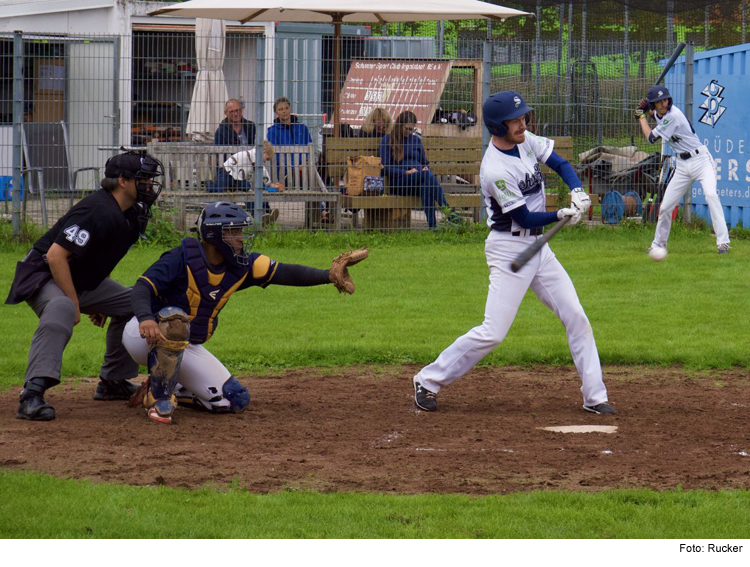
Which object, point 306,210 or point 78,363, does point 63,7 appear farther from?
point 78,363

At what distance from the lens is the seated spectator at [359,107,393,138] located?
559 inches

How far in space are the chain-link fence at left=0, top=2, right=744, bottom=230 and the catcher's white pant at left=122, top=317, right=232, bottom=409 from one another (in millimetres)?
7277

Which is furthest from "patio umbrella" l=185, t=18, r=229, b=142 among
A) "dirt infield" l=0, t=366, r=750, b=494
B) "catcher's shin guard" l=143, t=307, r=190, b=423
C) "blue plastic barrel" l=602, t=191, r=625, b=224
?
"catcher's shin guard" l=143, t=307, r=190, b=423

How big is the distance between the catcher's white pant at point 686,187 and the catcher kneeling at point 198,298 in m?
7.03

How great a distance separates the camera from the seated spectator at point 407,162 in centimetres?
1403

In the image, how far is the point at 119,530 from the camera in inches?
172

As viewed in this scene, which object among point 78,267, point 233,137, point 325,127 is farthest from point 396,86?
point 78,267

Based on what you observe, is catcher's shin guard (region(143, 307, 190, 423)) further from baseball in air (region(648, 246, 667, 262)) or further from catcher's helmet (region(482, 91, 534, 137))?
baseball in air (region(648, 246, 667, 262))

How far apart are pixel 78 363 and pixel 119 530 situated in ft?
12.9

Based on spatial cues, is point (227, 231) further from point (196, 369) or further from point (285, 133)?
point (285, 133)

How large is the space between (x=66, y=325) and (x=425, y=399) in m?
2.20

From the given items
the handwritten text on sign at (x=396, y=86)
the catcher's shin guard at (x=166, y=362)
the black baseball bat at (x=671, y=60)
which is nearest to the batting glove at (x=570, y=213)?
the catcher's shin guard at (x=166, y=362)

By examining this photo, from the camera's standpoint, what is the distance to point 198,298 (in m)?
6.47

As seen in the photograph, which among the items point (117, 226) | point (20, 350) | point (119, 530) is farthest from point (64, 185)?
point (119, 530)
